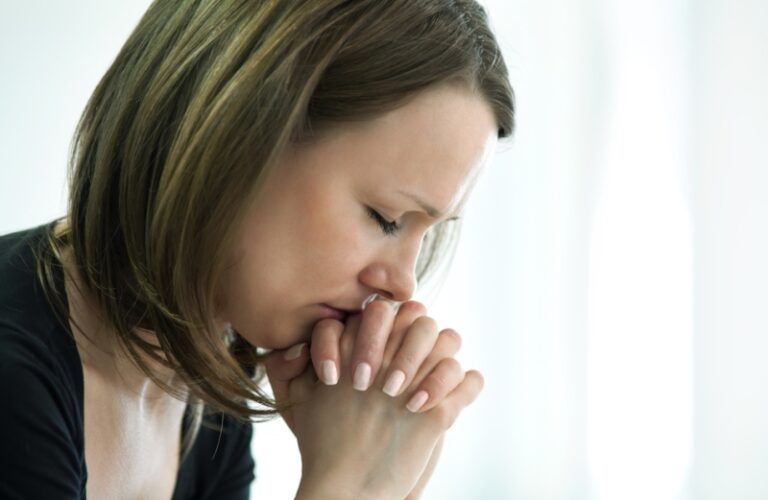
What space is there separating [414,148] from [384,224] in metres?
0.09

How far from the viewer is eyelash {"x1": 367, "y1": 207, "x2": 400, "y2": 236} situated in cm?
103

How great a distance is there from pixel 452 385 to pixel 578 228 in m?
1.26

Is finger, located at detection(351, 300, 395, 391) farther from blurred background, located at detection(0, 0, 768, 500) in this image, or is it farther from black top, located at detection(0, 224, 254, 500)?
blurred background, located at detection(0, 0, 768, 500)

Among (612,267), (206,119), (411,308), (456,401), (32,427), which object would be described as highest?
Result: (612,267)

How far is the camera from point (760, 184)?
6.89 ft

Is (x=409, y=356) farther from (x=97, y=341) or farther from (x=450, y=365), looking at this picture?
(x=97, y=341)

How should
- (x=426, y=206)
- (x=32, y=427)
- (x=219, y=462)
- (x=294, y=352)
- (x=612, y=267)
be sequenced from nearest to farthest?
(x=32, y=427)
(x=426, y=206)
(x=294, y=352)
(x=219, y=462)
(x=612, y=267)

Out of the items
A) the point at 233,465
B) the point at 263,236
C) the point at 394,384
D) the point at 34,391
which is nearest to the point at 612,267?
the point at 233,465

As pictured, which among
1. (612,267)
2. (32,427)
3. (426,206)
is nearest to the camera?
(32,427)

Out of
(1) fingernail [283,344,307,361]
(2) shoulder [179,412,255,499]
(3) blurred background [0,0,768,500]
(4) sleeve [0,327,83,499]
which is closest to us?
(4) sleeve [0,327,83,499]

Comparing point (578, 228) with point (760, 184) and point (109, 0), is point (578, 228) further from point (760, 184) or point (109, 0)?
point (109, 0)

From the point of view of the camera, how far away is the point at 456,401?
1.15 metres

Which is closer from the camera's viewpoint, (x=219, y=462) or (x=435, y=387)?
(x=435, y=387)

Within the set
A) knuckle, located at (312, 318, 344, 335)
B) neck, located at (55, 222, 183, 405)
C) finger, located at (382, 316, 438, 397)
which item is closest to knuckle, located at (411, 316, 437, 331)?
finger, located at (382, 316, 438, 397)
